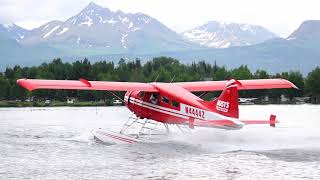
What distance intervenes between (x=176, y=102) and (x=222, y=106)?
7.42 ft

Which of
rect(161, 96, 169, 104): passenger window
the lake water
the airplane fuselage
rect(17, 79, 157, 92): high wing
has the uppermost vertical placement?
rect(17, 79, 157, 92): high wing

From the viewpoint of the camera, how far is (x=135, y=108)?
75.2ft

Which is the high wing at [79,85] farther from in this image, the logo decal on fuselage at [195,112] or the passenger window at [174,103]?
the logo decal on fuselage at [195,112]

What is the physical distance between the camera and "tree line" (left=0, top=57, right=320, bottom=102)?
11075cm

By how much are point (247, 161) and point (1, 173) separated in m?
6.57

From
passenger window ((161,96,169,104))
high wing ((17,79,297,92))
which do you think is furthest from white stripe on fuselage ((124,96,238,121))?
high wing ((17,79,297,92))

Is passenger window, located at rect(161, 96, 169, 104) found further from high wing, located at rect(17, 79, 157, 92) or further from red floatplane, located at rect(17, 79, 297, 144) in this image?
high wing, located at rect(17, 79, 157, 92)

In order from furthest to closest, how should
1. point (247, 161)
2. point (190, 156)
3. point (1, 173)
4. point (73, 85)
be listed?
1. point (73, 85)
2. point (190, 156)
3. point (247, 161)
4. point (1, 173)

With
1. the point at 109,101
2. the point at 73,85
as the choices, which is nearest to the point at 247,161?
the point at 73,85

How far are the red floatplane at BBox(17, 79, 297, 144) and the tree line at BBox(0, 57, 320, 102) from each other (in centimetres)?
7981

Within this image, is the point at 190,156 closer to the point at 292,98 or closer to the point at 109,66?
the point at 292,98

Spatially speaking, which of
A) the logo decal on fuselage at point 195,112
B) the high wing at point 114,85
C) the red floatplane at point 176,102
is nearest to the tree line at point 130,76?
the high wing at point 114,85

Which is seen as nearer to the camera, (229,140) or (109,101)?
(229,140)

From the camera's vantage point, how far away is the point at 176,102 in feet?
67.6
